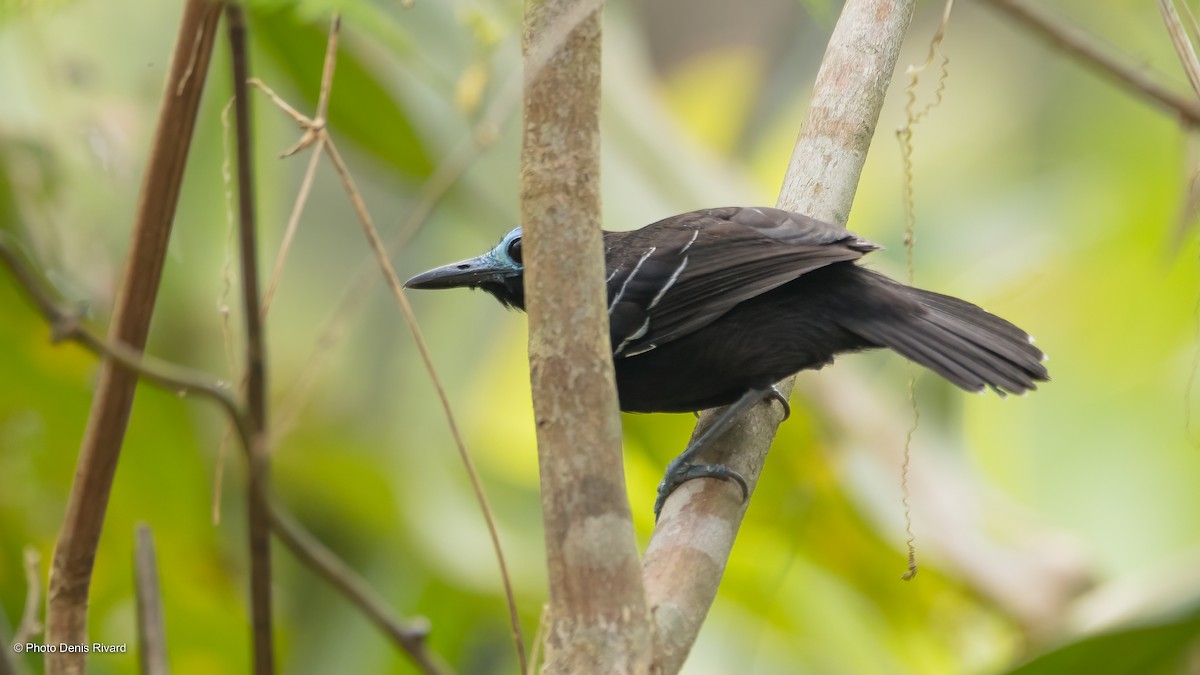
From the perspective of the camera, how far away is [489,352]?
5.64m

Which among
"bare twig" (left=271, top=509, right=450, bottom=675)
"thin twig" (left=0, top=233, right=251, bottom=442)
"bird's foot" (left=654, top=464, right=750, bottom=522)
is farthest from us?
"bird's foot" (left=654, top=464, right=750, bottom=522)

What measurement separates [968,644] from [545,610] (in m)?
2.98

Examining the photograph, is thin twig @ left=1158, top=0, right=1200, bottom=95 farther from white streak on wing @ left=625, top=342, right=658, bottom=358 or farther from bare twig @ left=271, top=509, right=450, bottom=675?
white streak on wing @ left=625, top=342, right=658, bottom=358

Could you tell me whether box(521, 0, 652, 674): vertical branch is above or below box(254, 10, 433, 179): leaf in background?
below

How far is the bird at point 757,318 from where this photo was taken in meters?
2.44

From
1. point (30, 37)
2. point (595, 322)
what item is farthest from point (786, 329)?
point (30, 37)

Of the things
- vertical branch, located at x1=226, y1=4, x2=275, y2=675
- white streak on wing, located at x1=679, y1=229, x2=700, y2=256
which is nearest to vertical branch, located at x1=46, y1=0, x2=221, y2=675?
vertical branch, located at x1=226, y1=4, x2=275, y2=675

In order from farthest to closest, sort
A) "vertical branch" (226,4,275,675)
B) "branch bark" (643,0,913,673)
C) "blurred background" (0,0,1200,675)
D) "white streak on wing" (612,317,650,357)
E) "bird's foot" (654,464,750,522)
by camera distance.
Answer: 1. "blurred background" (0,0,1200,675)
2. "white streak on wing" (612,317,650,357)
3. "branch bark" (643,0,913,673)
4. "bird's foot" (654,464,750,522)
5. "vertical branch" (226,4,275,675)

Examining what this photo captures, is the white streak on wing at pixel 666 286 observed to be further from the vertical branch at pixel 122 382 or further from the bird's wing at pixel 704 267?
the vertical branch at pixel 122 382

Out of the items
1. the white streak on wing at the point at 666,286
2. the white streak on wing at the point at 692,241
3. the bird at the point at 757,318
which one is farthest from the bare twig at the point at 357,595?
the white streak on wing at the point at 692,241

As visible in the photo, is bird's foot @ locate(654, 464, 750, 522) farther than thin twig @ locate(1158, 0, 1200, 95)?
Yes

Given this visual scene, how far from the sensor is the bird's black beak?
279cm

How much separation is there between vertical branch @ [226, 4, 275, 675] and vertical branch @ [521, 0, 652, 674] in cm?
52

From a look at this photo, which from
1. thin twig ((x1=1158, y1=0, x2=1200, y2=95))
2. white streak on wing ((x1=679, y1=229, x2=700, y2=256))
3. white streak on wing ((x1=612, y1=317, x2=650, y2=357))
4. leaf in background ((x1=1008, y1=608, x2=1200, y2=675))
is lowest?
leaf in background ((x1=1008, y1=608, x2=1200, y2=675))
